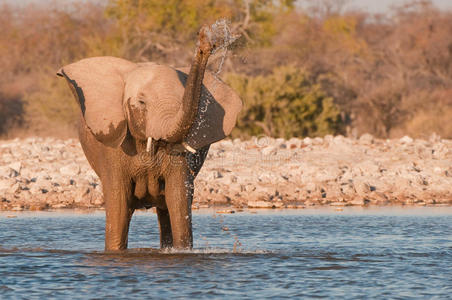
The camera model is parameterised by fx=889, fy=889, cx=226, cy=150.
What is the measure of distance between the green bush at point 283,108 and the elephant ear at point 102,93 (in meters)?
18.4

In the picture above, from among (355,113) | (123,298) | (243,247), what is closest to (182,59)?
(355,113)

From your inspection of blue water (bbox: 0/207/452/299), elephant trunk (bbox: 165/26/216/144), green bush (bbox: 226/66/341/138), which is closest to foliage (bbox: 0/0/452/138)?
green bush (bbox: 226/66/341/138)

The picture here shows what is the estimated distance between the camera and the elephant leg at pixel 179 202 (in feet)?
30.0

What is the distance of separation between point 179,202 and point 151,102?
1.33 metres

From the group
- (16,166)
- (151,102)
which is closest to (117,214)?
(151,102)

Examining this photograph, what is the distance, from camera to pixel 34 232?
12648 millimetres

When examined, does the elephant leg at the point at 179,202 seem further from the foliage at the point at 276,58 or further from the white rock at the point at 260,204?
the foliage at the point at 276,58

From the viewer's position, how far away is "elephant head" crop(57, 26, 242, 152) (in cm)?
797

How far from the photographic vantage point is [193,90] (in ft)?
25.4

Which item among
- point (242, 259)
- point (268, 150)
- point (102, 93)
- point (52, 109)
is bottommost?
point (242, 259)

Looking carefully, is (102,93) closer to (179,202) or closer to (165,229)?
(179,202)

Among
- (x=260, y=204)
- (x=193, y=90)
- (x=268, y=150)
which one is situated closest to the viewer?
(x=193, y=90)

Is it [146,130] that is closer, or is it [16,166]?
[146,130]

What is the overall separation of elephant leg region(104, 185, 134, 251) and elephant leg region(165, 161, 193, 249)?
0.44m
